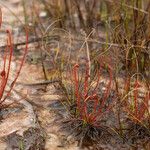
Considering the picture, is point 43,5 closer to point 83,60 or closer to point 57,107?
point 83,60

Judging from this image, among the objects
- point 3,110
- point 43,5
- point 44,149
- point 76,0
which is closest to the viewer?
point 44,149

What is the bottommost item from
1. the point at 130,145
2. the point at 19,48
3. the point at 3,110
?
the point at 130,145

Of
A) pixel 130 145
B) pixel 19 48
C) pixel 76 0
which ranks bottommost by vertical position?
pixel 130 145

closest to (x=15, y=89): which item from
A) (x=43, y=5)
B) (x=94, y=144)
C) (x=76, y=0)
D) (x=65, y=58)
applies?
(x=65, y=58)

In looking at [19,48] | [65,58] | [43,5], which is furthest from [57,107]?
[43,5]

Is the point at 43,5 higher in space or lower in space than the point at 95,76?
higher

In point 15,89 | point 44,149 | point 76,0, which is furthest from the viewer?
point 76,0

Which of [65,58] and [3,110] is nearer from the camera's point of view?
[3,110]

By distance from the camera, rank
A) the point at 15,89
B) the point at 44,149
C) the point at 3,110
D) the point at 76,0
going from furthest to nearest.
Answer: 1. the point at 76,0
2. the point at 15,89
3. the point at 3,110
4. the point at 44,149

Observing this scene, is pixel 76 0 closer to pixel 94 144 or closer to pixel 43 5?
pixel 43 5
